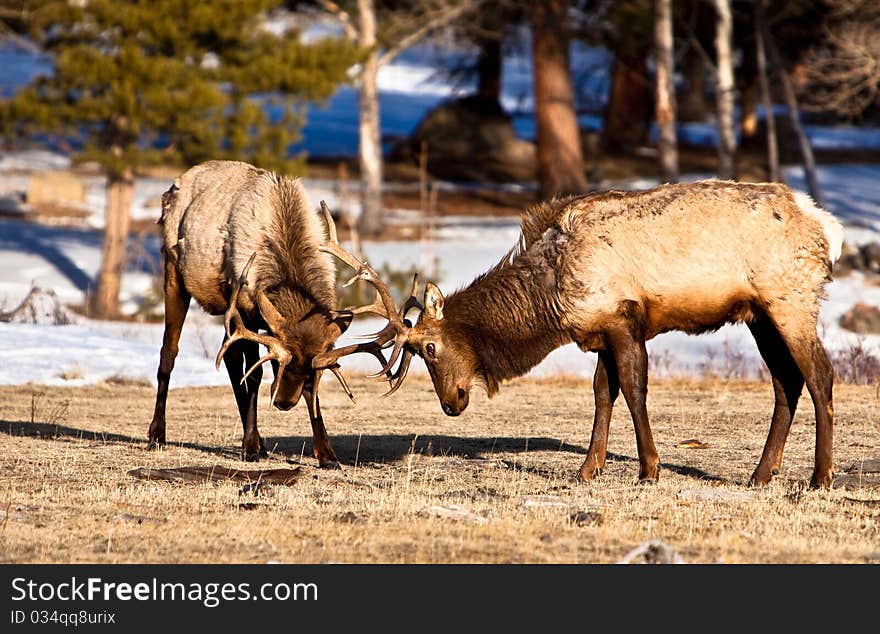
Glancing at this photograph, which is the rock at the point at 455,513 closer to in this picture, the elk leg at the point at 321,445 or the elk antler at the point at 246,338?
the elk antler at the point at 246,338

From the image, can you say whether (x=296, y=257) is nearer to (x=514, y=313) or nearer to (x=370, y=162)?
(x=514, y=313)

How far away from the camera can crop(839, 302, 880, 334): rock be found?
23277 millimetres

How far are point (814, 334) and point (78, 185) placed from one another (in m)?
30.6

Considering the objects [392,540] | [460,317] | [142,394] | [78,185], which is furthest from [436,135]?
[392,540]

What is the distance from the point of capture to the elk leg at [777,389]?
9.38 meters

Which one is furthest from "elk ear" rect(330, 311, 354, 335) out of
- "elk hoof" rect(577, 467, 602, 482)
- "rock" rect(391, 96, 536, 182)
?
"rock" rect(391, 96, 536, 182)

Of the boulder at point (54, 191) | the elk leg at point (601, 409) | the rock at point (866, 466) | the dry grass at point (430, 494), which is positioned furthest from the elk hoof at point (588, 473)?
the boulder at point (54, 191)

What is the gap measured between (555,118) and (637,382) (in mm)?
23141

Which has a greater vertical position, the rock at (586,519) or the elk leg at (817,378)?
the elk leg at (817,378)

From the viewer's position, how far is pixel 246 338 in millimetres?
9742

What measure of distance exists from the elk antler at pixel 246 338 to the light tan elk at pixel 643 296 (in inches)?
28.8

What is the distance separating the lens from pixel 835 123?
51.1m

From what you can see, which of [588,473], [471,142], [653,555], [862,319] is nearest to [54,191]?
[471,142]

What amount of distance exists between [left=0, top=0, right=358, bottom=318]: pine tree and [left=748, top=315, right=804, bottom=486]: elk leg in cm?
1560
